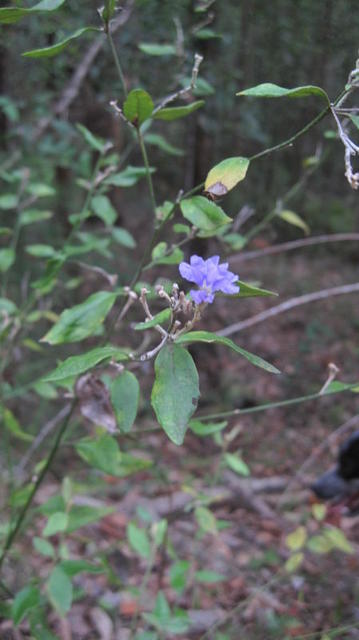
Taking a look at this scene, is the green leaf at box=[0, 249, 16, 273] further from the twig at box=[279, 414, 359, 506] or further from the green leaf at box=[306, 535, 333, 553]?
the green leaf at box=[306, 535, 333, 553]

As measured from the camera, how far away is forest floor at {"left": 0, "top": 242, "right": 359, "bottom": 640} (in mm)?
1790

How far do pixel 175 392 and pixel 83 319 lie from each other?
14.6 inches

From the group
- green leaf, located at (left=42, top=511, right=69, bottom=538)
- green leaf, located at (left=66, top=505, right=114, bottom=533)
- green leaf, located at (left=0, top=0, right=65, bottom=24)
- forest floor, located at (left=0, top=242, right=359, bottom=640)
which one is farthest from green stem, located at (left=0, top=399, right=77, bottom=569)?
green leaf, located at (left=0, top=0, right=65, bottom=24)

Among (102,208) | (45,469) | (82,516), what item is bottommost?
(82,516)

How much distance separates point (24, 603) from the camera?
3.57 ft

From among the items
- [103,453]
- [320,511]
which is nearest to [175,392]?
[103,453]

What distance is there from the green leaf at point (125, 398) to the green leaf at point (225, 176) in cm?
30

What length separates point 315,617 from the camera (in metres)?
1.87

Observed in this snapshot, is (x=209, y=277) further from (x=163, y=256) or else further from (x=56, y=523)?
A: (x=56, y=523)

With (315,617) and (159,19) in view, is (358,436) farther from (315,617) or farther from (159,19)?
(159,19)

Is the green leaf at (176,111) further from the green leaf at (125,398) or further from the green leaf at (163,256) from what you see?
the green leaf at (125,398)

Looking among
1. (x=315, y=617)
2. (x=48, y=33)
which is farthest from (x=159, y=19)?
(x=315, y=617)

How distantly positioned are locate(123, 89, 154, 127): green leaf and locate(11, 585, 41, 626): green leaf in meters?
0.86

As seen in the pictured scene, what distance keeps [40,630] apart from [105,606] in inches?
18.4
